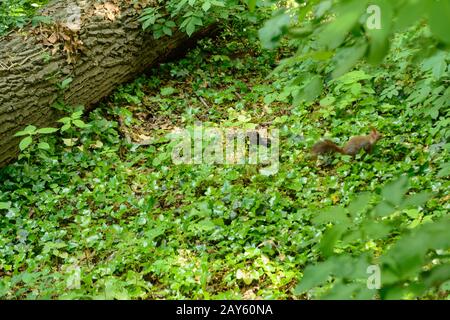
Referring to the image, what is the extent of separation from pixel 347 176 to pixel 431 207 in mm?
792

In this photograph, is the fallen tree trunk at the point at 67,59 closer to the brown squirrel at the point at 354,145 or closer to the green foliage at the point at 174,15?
the green foliage at the point at 174,15

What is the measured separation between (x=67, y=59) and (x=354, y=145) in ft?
10.1

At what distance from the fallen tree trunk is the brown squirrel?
267 centimetres

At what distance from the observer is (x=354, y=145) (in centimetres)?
416

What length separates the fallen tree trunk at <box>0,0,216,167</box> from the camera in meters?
4.56

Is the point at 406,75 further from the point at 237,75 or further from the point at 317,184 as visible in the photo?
the point at 237,75

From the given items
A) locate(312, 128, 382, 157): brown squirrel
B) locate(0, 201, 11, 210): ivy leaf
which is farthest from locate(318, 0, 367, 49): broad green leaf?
locate(0, 201, 11, 210): ivy leaf

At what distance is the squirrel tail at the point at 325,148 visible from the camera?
4.22 m

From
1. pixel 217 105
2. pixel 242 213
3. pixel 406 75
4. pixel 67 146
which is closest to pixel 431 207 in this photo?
pixel 242 213

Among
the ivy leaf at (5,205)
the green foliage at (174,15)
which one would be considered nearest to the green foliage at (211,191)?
the ivy leaf at (5,205)

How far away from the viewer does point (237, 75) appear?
6.43 meters
